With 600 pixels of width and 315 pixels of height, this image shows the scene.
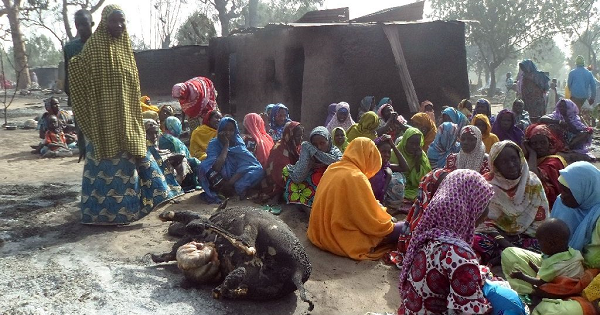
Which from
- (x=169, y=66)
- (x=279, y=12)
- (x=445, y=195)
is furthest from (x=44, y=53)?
(x=445, y=195)

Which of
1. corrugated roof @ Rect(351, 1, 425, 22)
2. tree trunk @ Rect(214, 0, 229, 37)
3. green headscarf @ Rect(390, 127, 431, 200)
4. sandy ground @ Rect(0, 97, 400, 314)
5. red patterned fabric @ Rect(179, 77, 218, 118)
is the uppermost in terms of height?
tree trunk @ Rect(214, 0, 229, 37)

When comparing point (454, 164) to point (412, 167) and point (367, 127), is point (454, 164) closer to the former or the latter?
point (412, 167)

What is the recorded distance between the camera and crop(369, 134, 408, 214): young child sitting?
6.05 meters

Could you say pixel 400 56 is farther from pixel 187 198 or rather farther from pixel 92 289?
pixel 92 289

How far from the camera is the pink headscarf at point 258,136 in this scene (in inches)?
295

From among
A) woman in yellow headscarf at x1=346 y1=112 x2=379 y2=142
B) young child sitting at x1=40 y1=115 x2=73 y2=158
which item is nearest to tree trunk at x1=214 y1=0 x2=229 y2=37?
young child sitting at x1=40 y1=115 x2=73 y2=158

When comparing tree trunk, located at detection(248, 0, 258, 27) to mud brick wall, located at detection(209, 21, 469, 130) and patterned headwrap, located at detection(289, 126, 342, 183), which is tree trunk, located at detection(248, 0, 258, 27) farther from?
patterned headwrap, located at detection(289, 126, 342, 183)

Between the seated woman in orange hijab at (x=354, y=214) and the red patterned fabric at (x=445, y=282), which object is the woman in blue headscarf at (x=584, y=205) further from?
the seated woman in orange hijab at (x=354, y=214)

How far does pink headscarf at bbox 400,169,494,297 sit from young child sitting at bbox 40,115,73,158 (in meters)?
9.41

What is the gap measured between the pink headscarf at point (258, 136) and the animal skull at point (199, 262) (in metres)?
3.56

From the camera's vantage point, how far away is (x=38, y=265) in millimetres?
4090

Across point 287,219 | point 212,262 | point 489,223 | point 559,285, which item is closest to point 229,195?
point 287,219

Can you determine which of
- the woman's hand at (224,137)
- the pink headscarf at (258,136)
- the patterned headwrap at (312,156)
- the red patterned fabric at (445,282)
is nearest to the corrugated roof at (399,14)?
the pink headscarf at (258,136)

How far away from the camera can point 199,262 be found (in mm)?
3797
